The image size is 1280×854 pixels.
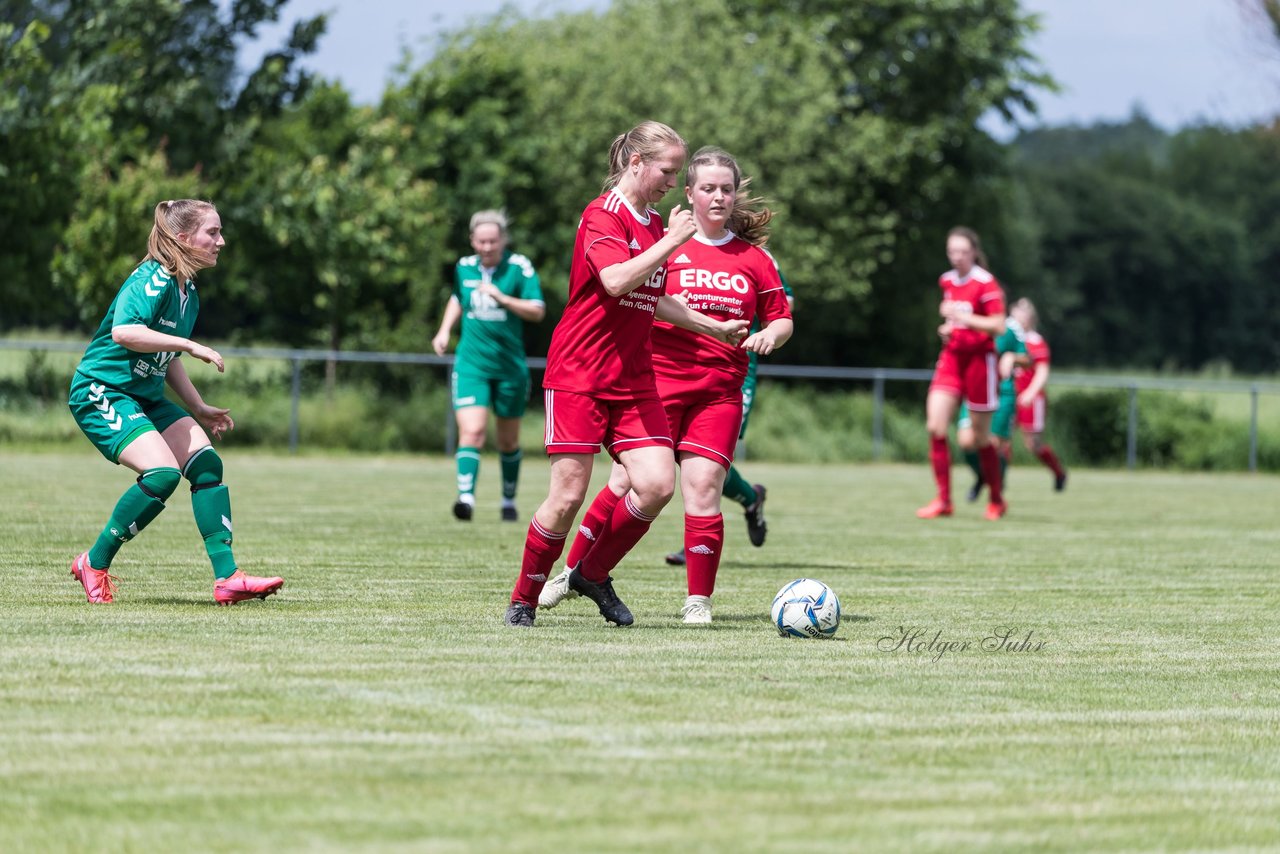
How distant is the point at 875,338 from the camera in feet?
145

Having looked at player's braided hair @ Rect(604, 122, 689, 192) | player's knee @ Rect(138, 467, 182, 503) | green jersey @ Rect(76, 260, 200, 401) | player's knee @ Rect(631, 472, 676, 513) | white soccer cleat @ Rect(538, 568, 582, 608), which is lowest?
white soccer cleat @ Rect(538, 568, 582, 608)

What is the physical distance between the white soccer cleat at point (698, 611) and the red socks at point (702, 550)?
2 centimetres

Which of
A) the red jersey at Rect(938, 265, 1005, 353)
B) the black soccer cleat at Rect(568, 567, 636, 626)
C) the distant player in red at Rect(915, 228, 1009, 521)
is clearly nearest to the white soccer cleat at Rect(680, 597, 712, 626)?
the black soccer cleat at Rect(568, 567, 636, 626)

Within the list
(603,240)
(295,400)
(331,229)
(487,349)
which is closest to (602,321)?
(603,240)

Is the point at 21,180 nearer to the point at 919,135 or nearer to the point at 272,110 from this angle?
the point at 272,110

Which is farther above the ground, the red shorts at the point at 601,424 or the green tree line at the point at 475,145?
the green tree line at the point at 475,145

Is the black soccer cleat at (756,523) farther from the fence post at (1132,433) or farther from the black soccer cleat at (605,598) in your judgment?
the fence post at (1132,433)

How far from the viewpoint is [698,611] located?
23.5 feet

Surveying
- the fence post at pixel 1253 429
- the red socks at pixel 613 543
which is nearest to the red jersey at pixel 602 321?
the red socks at pixel 613 543

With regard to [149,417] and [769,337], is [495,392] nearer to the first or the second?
[149,417]

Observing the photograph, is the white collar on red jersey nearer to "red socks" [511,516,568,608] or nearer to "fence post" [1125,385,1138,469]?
"red socks" [511,516,568,608]

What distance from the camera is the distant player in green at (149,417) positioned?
7.18 metres

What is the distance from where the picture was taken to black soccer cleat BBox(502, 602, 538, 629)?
22.4 feet

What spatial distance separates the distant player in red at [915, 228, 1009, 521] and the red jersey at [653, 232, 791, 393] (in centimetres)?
651
